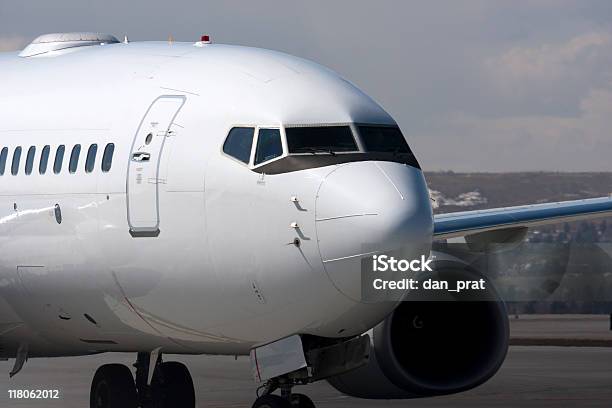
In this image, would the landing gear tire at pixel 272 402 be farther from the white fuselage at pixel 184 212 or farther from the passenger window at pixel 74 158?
the passenger window at pixel 74 158

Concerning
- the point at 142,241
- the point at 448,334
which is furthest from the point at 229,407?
the point at 142,241

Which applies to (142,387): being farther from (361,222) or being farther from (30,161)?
(361,222)

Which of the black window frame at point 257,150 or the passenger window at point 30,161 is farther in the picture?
the passenger window at point 30,161

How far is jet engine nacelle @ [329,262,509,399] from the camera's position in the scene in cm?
1758

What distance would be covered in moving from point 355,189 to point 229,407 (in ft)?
29.7

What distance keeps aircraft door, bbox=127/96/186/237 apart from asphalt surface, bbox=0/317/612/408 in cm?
789

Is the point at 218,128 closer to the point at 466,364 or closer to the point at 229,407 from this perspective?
the point at 466,364

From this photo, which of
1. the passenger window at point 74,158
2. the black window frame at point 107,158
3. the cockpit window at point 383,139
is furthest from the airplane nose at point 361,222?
the passenger window at point 74,158

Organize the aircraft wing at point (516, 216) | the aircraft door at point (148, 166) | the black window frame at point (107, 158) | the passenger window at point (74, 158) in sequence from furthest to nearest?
the aircraft wing at point (516, 216), the passenger window at point (74, 158), the black window frame at point (107, 158), the aircraft door at point (148, 166)

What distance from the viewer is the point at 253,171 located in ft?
49.9

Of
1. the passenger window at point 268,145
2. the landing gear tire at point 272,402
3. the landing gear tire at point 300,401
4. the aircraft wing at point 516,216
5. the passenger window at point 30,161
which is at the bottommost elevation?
the landing gear tire at point 300,401

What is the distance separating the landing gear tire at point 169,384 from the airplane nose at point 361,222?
215 inches

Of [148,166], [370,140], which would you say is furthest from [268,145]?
[148,166]

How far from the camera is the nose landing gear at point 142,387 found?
63.7ft
